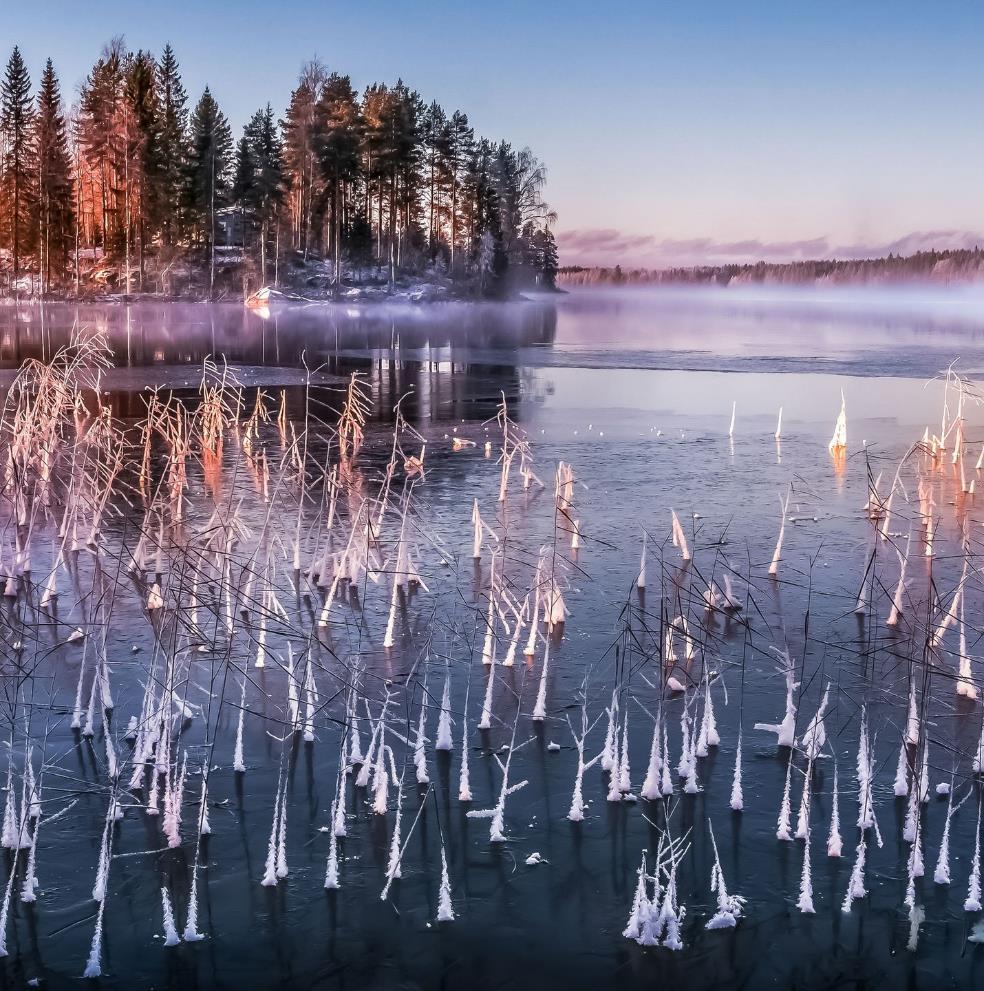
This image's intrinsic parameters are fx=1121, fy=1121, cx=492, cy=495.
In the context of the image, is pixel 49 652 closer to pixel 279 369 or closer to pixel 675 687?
pixel 675 687

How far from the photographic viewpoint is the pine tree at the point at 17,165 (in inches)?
3300

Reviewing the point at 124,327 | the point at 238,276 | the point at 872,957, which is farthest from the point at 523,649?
the point at 238,276

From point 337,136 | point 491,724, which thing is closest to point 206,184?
point 337,136

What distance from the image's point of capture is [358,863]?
6652 mm

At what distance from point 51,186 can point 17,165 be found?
2.65m

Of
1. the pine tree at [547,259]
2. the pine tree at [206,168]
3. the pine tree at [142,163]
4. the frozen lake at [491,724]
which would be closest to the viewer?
the frozen lake at [491,724]

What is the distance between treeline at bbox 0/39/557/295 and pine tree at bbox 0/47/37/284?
16cm

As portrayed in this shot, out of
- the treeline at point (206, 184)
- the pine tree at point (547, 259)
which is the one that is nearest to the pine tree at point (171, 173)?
the treeline at point (206, 184)

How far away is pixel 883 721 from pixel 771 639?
186cm

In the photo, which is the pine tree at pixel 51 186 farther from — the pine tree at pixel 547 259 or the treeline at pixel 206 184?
the pine tree at pixel 547 259

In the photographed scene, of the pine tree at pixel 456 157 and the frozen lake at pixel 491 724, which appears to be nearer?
the frozen lake at pixel 491 724

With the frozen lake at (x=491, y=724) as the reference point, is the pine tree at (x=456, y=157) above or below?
above

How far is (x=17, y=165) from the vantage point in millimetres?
82562

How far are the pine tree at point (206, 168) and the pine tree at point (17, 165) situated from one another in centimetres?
1176
